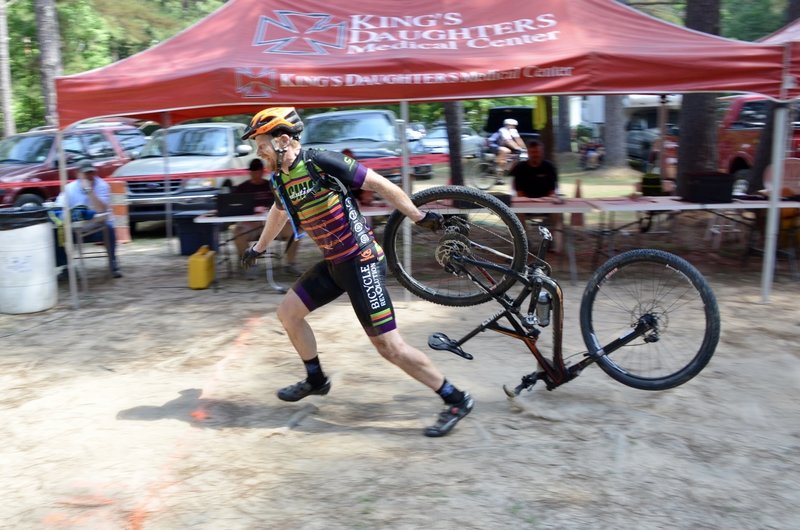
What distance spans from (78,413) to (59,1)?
71.1 ft

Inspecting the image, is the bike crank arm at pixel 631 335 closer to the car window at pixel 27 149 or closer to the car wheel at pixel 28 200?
the car wheel at pixel 28 200

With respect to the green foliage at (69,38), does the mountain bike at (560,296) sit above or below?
below

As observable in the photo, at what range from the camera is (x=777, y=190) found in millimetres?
7332

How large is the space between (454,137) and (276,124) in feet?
25.7

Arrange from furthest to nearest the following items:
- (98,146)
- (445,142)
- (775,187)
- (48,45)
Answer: (445,142)
(48,45)
(98,146)
(775,187)

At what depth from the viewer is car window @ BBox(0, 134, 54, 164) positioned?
1258 cm

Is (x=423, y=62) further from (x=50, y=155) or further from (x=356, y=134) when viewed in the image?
(x=50, y=155)

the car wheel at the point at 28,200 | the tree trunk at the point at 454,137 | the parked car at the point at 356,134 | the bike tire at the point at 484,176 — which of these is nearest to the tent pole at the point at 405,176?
the tree trunk at the point at 454,137

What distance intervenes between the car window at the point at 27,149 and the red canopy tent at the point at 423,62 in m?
5.79

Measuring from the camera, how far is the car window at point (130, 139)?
549 inches

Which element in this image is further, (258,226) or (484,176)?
(484,176)

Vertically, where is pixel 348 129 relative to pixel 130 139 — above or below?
above

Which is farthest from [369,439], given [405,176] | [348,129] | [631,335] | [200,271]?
[348,129]

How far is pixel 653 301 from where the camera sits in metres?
4.73
